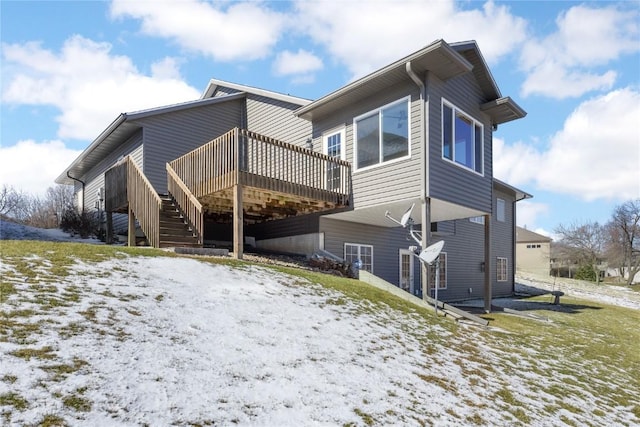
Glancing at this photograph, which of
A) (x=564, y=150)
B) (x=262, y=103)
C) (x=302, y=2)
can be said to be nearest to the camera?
(x=302, y=2)

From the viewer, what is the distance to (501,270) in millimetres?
21328

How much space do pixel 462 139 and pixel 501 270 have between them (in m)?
12.7

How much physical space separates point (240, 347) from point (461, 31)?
512 inches

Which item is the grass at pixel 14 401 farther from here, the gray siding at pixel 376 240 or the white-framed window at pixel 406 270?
the white-framed window at pixel 406 270

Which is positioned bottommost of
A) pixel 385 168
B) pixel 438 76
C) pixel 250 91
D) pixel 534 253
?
pixel 534 253

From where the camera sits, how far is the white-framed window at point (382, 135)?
10.3 metres

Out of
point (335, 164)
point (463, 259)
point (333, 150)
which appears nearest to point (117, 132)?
point (333, 150)

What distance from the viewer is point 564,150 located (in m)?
47.6

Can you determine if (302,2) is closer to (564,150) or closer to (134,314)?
(134,314)

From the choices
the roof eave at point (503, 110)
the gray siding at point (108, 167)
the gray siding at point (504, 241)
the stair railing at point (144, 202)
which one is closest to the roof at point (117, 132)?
the gray siding at point (108, 167)

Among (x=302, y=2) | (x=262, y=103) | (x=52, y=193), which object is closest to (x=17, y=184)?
(x=52, y=193)

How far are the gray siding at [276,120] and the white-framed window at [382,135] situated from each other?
267 centimetres

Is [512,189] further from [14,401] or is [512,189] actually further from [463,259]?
[14,401]

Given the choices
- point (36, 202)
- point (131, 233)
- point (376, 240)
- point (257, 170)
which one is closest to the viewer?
point (257, 170)
